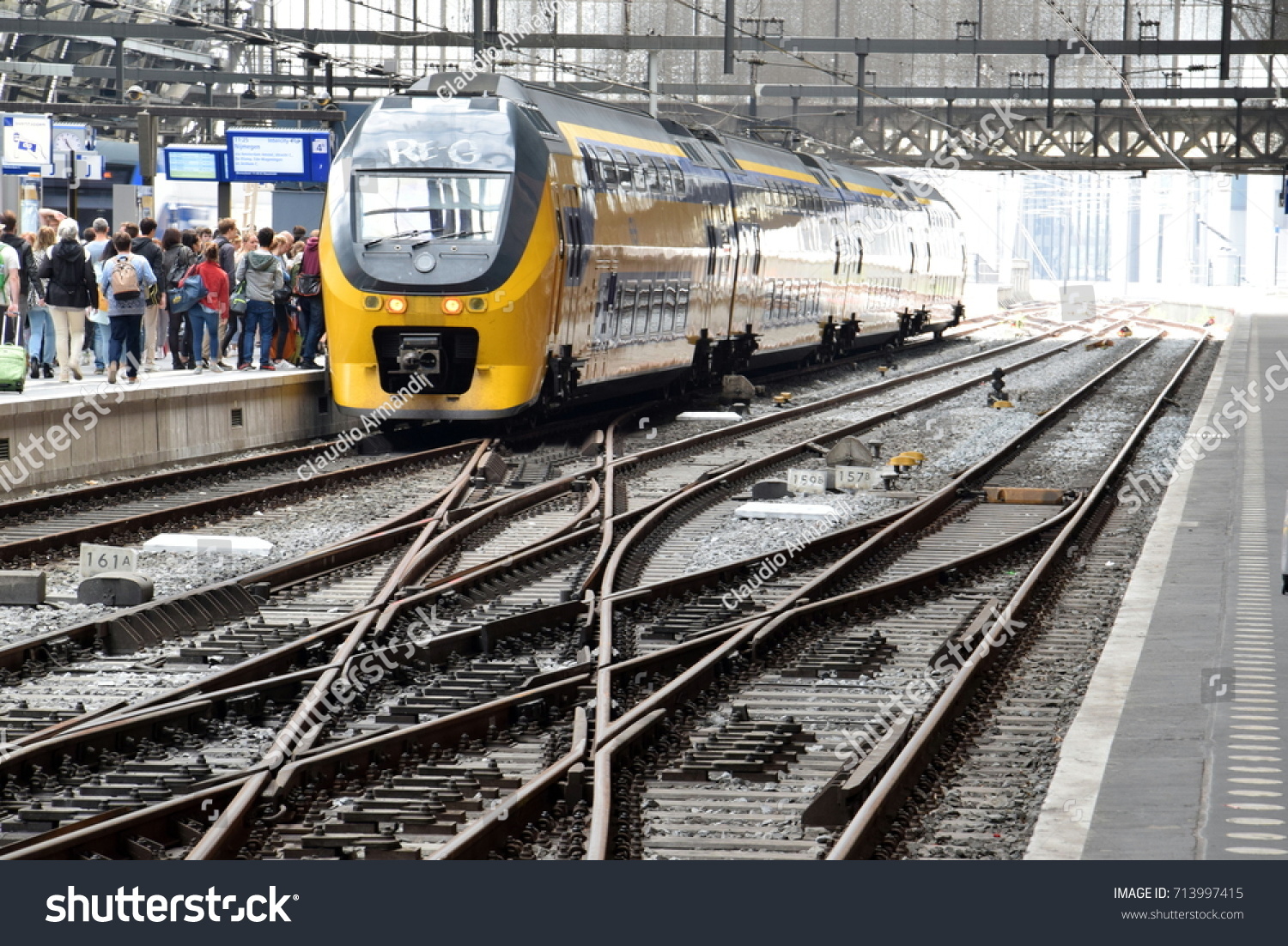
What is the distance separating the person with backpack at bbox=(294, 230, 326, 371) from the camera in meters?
18.7

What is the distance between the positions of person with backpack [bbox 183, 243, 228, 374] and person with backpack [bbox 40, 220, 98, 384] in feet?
4.87

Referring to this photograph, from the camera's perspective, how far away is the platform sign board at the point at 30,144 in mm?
23750

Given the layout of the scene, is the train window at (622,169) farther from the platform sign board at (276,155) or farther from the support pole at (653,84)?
the support pole at (653,84)

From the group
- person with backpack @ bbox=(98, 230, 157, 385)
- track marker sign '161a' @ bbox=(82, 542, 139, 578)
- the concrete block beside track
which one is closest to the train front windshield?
person with backpack @ bbox=(98, 230, 157, 385)

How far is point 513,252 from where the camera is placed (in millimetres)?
16797

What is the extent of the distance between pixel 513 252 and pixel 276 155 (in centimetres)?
964

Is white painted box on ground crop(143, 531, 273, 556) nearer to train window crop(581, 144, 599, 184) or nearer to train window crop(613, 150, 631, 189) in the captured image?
train window crop(581, 144, 599, 184)

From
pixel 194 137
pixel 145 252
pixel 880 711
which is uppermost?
pixel 194 137

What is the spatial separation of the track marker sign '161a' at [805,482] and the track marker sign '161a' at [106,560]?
6.55m

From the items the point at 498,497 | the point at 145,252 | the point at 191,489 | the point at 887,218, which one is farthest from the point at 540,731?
the point at 887,218

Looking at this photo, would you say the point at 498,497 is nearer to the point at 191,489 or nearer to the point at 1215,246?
the point at 191,489

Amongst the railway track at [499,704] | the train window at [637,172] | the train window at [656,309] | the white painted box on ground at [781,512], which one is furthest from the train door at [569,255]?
the railway track at [499,704]
